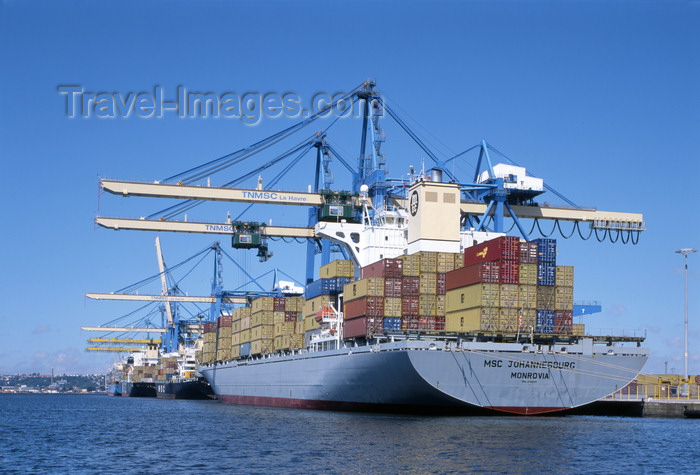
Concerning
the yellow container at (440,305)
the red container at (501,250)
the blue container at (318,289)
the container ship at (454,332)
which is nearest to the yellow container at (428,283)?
the container ship at (454,332)

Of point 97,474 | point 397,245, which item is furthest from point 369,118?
point 97,474

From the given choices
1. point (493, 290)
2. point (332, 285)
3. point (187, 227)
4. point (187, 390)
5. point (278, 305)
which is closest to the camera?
point (493, 290)

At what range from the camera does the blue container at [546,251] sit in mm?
38875

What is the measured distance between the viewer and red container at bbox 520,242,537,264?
38.3 m

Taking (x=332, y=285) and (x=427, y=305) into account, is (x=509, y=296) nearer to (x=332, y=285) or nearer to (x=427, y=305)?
(x=427, y=305)

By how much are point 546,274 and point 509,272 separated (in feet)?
6.91

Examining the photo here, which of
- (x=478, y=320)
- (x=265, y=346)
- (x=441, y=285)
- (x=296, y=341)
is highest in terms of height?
(x=441, y=285)

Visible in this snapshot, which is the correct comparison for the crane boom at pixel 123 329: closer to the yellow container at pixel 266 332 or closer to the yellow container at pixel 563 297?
the yellow container at pixel 266 332

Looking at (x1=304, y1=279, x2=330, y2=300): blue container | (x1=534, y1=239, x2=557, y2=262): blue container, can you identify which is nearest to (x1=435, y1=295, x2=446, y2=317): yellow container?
(x1=534, y1=239, x2=557, y2=262): blue container

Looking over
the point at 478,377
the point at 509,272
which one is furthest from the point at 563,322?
the point at 478,377

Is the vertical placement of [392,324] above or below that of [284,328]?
above

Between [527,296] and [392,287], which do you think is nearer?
[527,296]

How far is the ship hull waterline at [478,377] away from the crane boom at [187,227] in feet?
66.2

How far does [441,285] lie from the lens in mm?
41250
